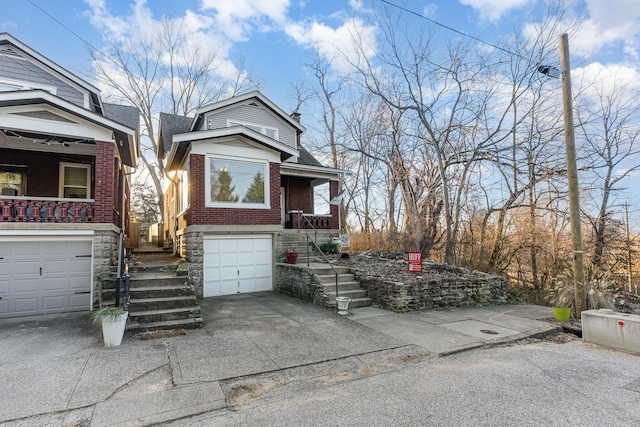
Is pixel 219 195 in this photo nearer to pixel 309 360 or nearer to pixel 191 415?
pixel 309 360

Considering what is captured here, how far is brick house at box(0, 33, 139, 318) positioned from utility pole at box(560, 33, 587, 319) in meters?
11.3

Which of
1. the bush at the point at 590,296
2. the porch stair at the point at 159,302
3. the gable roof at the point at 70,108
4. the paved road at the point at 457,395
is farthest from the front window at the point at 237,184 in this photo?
the bush at the point at 590,296

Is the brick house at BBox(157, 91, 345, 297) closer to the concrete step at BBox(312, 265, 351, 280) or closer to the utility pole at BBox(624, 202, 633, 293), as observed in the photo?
the concrete step at BBox(312, 265, 351, 280)

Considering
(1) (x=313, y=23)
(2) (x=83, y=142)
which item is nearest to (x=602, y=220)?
(1) (x=313, y=23)

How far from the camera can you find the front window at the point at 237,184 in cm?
1070

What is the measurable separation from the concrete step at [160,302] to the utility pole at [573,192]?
29.0 ft

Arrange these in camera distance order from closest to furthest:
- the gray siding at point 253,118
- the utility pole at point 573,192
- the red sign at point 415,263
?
the utility pole at point 573,192 < the red sign at point 415,263 < the gray siding at point 253,118

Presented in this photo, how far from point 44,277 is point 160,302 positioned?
12.5ft

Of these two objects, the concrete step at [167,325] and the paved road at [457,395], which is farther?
the concrete step at [167,325]

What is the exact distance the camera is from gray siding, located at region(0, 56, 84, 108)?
9875mm

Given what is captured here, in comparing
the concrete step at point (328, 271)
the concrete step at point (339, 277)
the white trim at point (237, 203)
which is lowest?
the concrete step at point (339, 277)

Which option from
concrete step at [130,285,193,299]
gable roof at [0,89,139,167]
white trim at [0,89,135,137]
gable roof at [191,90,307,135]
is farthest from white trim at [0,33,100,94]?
concrete step at [130,285,193,299]

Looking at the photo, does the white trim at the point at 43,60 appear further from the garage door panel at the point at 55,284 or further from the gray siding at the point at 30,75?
the garage door panel at the point at 55,284

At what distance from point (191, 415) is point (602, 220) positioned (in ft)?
56.7
